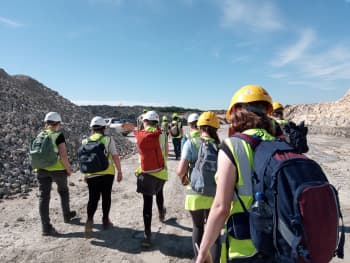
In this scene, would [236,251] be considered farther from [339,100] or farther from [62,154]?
[339,100]

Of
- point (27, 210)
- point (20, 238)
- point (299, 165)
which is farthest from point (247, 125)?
point (27, 210)

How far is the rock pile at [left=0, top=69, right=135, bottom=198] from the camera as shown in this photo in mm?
8672

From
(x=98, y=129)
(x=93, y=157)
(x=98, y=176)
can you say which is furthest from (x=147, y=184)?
(x=98, y=129)

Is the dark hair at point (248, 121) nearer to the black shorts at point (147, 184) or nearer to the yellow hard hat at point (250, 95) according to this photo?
the yellow hard hat at point (250, 95)

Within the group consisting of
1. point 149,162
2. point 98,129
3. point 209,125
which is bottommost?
point 149,162

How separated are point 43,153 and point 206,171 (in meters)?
3.24

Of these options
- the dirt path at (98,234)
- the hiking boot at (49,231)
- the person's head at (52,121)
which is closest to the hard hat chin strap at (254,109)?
the dirt path at (98,234)

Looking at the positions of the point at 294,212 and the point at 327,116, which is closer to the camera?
the point at 294,212

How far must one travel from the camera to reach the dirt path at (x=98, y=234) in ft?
15.1

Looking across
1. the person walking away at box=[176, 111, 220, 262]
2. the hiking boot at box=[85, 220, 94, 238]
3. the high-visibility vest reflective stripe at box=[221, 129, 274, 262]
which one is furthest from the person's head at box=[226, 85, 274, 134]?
the hiking boot at box=[85, 220, 94, 238]

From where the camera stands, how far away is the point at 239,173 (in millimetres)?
1792

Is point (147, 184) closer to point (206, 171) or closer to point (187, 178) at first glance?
point (187, 178)

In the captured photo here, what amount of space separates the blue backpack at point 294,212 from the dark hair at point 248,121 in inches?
10.7

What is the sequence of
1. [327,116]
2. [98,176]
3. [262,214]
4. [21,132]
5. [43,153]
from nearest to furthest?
[262,214]
[98,176]
[43,153]
[21,132]
[327,116]
